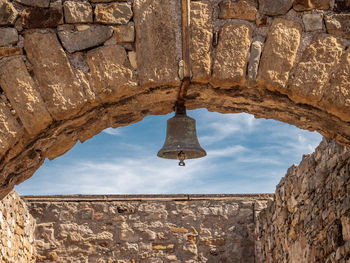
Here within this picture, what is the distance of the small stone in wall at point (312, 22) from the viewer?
9.03 feet

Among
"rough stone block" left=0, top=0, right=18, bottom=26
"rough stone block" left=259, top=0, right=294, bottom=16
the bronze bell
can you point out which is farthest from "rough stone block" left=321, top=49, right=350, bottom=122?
"rough stone block" left=0, top=0, right=18, bottom=26

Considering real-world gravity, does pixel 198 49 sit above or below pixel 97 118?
above

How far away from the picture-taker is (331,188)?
451cm

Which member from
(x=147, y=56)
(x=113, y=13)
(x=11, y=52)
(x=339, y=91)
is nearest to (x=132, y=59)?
(x=147, y=56)

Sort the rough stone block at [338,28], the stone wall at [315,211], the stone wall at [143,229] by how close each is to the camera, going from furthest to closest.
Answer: the stone wall at [143,229], the stone wall at [315,211], the rough stone block at [338,28]

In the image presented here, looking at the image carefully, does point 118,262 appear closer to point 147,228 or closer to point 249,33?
point 147,228

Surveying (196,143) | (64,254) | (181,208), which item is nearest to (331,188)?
(196,143)

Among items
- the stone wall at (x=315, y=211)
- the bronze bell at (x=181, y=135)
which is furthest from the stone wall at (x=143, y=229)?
the bronze bell at (x=181, y=135)

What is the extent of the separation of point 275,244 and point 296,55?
4.30 meters

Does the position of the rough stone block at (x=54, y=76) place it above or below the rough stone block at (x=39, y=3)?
below

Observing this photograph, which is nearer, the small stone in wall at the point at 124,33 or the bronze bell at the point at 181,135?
the small stone in wall at the point at 124,33

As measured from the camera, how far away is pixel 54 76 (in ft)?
8.72

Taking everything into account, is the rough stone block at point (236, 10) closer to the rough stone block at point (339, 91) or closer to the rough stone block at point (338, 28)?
the rough stone block at point (338, 28)

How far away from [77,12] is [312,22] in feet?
4.02
